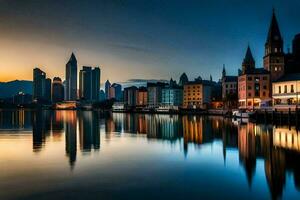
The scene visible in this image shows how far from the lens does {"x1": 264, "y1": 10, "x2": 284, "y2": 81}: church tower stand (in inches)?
4783

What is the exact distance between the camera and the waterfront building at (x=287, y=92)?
8598cm

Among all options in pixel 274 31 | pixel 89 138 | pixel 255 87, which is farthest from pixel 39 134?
pixel 274 31

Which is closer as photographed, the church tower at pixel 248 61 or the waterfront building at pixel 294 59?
the waterfront building at pixel 294 59

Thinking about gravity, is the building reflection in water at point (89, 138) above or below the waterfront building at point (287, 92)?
below

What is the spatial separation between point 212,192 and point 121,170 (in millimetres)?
8292

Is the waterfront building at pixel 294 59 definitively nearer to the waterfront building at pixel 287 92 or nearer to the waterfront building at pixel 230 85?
the waterfront building at pixel 230 85

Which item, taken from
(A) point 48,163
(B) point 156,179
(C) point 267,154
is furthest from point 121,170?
(C) point 267,154

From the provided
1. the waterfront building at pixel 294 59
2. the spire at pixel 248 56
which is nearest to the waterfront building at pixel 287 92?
the waterfront building at pixel 294 59

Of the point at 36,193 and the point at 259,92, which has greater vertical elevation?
the point at 259,92

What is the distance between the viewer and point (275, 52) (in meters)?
123

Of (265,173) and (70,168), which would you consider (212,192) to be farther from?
(70,168)

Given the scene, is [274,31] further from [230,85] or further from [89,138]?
[89,138]

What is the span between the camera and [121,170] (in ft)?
83.5

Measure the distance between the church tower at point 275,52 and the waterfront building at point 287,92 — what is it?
3025 centimetres
